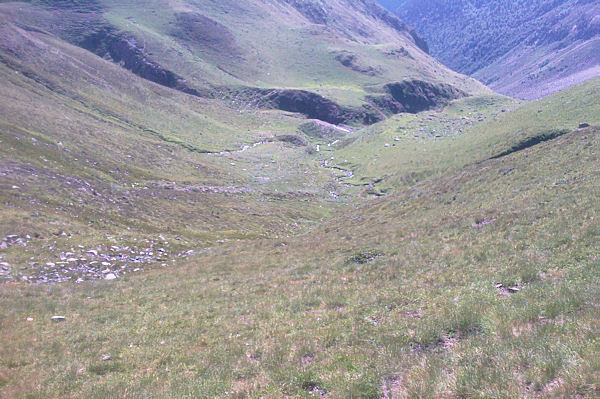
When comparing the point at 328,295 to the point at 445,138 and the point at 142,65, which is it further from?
the point at 142,65

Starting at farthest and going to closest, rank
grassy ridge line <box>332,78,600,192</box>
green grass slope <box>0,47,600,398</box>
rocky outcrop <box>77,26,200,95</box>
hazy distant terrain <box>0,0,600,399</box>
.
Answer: rocky outcrop <box>77,26,200,95</box>
grassy ridge line <box>332,78,600,192</box>
hazy distant terrain <box>0,0,600,399</box>
green grass slope <box>0,47,600,398</box>

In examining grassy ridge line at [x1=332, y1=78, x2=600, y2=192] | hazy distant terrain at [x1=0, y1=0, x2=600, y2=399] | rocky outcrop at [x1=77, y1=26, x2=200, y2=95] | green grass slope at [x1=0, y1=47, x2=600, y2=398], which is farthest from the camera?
rocky outcrop at [x1=77, y1=26, x2=200, y2=95]

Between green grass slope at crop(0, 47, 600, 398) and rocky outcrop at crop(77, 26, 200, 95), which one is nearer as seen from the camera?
green grass slope at crop(0, 47, 600, 398)

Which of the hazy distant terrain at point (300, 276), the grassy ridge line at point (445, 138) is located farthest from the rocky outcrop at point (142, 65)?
the hazy distant terrain at point (300, 276)

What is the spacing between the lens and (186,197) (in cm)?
6300

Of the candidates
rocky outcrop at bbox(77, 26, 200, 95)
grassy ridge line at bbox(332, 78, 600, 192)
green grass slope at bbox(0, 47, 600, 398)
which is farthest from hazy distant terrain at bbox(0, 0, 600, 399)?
rocky outcrop at bbox(77, 26, 200, 95)

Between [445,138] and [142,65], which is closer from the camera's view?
[445,138]

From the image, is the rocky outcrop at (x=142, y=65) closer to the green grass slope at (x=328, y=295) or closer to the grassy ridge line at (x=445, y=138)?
the grassy ridge line at (x=445, y=138)

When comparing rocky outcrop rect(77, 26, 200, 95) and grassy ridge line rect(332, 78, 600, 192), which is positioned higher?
grassy ridge line rect(332, 78, 600, 192)

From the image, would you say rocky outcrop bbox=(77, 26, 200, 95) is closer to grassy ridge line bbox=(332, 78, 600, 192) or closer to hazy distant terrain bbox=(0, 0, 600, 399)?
grassy ridge line bbox=(332, 78, 600, 192)

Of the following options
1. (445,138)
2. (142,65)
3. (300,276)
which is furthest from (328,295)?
(142,65)

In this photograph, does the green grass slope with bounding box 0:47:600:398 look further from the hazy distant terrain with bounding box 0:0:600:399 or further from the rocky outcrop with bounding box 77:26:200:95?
the rocky outcrop with bounding box 77:26:200:95

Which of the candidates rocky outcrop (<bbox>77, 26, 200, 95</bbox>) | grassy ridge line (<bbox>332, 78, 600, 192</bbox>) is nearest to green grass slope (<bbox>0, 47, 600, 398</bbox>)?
grassy ridge line (<bbox>332, 78, 600, 192</bbox>)

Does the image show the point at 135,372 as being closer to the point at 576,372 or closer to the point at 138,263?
the point at 576,372
